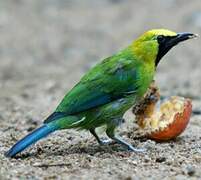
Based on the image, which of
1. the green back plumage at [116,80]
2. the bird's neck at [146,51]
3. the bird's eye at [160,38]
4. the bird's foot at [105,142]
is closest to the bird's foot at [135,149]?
the bird's foot at [105,142]

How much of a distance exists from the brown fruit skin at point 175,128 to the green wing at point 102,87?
48cm

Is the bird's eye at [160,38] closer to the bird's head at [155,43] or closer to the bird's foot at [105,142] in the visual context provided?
the bird's head at [155,43]

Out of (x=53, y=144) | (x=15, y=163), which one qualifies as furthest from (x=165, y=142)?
(x=15, y=163)

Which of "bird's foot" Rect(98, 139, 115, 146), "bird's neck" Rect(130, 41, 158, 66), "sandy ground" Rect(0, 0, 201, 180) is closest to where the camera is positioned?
"sandy ground" Rect(0, 0, 201, 180)

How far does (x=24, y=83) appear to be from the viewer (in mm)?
8906

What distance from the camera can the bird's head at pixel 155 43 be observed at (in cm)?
507

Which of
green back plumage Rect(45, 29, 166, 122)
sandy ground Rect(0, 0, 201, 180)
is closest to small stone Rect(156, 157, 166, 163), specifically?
sandy ground Rect(0, 0, 201, 180)

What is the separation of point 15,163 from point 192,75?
4827mm

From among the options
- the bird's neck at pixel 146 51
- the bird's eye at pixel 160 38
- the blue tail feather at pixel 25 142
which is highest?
the bird's eye at pixel 160 38

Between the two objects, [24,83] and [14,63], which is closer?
[24,83]

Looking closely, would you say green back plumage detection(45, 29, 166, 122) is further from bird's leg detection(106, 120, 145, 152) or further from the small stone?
the small stone

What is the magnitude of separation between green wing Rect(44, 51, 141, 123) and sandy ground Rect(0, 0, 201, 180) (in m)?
0.36

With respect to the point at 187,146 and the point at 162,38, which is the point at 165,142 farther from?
the point at 162,38

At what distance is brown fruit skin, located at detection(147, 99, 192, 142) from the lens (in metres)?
5.18
